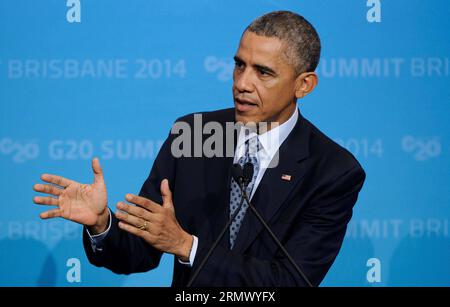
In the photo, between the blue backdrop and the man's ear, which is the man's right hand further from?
the blue backdrop

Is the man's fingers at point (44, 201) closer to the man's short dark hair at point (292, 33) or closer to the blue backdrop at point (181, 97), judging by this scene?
the man's short dark hair at point (292, 33)

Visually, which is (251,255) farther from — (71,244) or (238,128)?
(71,244)

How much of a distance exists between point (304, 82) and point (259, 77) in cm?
21

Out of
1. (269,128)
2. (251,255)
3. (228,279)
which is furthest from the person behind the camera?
(269,128)

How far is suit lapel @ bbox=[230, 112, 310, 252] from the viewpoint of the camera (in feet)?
7.41

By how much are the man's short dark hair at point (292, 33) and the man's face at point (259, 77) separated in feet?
0.07

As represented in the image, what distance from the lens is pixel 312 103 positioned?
3246 millimetres

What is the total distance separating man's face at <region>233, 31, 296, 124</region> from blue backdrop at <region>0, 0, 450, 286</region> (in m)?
0.92

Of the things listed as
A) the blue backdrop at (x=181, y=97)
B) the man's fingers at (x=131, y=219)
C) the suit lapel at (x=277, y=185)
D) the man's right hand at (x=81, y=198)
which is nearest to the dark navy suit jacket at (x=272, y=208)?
the suit lapel at (x=277, y=185)

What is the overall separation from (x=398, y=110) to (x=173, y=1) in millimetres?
1134

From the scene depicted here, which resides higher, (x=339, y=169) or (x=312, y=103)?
(x=312, y=103)

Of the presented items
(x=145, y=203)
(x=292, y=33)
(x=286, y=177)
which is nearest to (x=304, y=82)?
(x=292, y=33)
